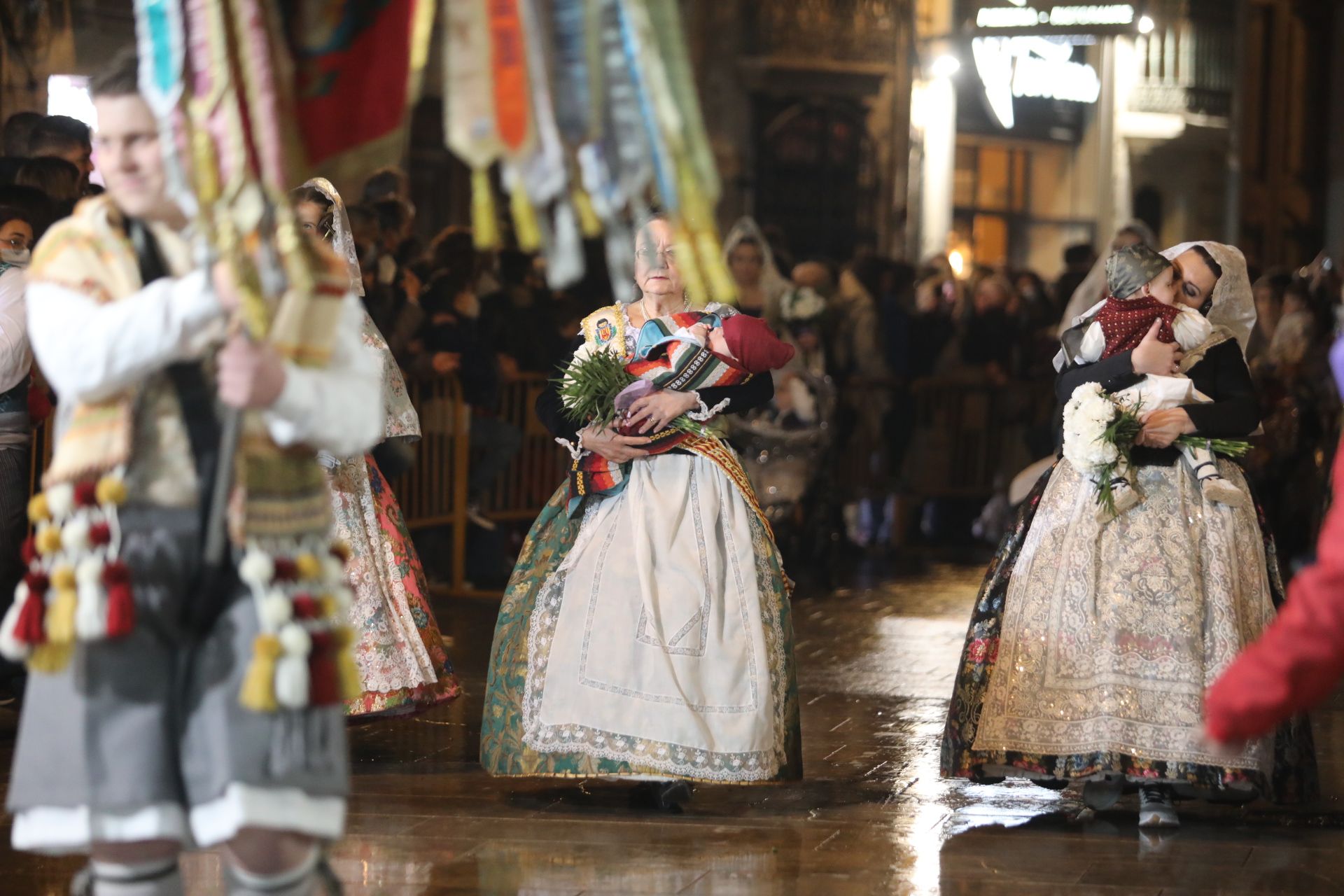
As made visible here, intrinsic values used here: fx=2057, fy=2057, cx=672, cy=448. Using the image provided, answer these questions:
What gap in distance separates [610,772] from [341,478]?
4.80ft

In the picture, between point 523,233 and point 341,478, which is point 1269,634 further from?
point 341,478

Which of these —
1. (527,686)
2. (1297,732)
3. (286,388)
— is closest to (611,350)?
(527,686)

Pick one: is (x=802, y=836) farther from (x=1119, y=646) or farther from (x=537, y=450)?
(x=537, y=450)

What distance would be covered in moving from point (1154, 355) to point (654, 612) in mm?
1593

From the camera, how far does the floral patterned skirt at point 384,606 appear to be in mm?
6512

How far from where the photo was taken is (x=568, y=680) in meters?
5.84

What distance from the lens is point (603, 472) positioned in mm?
6012

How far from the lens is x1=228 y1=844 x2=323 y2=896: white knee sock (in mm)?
3262

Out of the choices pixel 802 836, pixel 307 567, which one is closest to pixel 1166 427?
pixel 802 836

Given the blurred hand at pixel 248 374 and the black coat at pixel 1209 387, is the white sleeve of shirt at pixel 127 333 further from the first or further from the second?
the black coat at pixel 1209 387

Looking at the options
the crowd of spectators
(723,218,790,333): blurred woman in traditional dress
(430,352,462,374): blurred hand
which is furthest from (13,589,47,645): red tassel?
(430,352,462,374): blurred hand

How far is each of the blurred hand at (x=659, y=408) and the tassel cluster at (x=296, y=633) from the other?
2.61m

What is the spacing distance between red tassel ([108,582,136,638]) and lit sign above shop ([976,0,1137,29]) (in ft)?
45.8

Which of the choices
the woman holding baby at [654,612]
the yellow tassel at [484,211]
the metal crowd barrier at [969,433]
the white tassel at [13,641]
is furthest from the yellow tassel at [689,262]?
the metal crowd barrier at [969,433]
